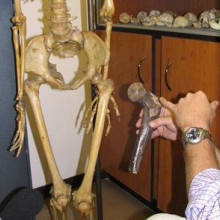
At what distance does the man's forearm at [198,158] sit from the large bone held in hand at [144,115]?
0.12 m

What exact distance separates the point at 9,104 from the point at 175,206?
123cm

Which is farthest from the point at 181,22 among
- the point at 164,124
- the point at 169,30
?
the point at 164,124

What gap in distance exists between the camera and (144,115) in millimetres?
1021

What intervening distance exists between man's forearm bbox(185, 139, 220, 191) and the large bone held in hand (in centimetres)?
12

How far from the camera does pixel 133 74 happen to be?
2.05 m

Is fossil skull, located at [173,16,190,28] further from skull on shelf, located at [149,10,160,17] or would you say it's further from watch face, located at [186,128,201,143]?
watch face, located at [186,128,201,143]

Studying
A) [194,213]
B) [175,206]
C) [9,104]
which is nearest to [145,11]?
[175,206]

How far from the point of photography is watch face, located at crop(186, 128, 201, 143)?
94cm

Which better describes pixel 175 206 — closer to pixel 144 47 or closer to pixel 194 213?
pixel 144 47

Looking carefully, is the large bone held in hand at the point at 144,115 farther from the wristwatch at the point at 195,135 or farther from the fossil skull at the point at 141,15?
the fossil skull at the point at 141,15

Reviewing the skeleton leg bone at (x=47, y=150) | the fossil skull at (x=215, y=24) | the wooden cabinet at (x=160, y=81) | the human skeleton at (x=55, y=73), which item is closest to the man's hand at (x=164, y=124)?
the human skeleton at (x=55, y=73)

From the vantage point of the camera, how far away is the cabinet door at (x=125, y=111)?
1963 millimetres

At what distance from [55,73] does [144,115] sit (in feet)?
0.89

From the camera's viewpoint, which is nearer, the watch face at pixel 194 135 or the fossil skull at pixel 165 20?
the watch face at pixel 194 135
